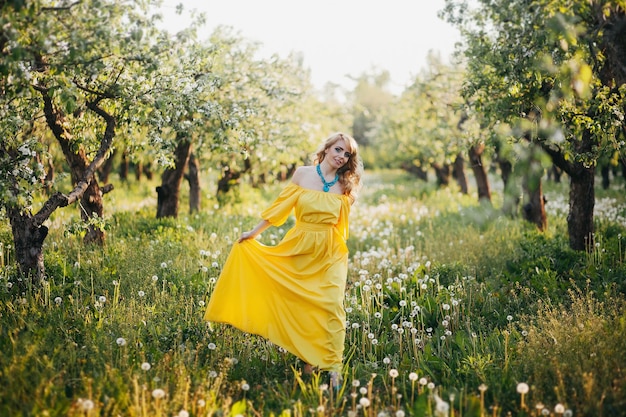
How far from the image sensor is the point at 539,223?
11.2 meters

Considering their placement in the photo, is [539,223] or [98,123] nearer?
[98,123]

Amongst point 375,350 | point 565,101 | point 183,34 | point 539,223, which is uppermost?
point 183,34

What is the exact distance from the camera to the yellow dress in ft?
17.1

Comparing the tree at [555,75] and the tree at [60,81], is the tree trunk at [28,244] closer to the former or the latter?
the tree at [60,81]

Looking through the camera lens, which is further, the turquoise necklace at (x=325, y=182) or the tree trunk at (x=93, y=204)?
the tree trunk at (x=93, y=204)

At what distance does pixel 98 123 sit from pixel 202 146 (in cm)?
341

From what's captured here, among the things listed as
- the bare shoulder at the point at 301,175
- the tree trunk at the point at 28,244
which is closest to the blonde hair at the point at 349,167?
the bare shoulder at the point at 301,175

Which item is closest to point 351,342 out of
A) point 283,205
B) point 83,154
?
point 283,205

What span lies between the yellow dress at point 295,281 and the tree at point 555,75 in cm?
227

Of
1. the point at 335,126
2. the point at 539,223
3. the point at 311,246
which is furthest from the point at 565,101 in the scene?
the point at 335,126

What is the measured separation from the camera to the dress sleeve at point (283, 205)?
223 inches

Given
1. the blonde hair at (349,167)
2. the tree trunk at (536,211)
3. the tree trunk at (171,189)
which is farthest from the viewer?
the tree trunk at (171,189)

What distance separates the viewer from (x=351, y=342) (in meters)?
5.97

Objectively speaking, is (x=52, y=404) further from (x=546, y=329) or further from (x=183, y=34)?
(x=546, y=329)
